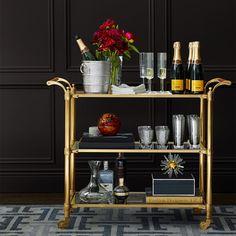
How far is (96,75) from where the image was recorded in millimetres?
3449

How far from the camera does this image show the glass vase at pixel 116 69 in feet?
11.6

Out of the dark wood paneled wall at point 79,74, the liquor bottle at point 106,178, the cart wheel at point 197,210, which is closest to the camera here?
the liquor bottle at point 106,178

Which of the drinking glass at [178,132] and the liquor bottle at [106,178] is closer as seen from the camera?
the drinking glass at [178,132]

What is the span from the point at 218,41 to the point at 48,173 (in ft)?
4.39

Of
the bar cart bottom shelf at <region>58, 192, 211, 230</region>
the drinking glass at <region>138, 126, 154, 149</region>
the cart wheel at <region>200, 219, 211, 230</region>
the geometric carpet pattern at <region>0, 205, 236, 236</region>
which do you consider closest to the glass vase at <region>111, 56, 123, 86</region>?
the drinking glass at <region>138, 126, 154, 149</region>

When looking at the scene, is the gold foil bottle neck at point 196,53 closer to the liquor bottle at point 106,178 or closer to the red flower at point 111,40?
the red flower at point 111,40

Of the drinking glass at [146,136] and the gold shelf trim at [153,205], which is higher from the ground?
the drinking glass at [146,136]

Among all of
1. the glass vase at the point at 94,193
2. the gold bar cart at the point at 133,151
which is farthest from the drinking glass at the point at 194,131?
the glass vase at the point at 94,193

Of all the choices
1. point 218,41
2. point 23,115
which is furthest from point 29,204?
point 218,41

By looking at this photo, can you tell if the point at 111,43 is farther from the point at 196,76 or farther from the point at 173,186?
the point at 173,186

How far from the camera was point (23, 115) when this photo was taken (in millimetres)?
4156

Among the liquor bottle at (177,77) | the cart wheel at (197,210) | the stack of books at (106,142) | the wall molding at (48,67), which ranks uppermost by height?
the wall molding at (48,67)

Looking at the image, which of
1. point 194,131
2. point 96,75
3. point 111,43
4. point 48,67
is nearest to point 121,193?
point 194,131

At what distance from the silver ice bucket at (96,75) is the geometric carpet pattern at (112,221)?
717 millimetres
